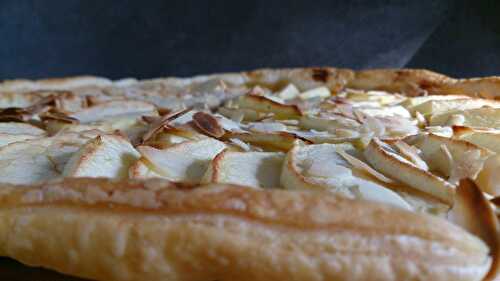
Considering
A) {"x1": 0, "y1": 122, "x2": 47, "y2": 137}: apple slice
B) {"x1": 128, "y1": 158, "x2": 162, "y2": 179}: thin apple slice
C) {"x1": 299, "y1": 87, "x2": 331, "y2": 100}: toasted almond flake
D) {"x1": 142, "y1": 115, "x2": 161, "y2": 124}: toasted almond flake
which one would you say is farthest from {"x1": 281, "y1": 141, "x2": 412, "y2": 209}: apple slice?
{"x1": 299, "y1": 87, "x2": 331, "y2": 100}: toasted almond flake

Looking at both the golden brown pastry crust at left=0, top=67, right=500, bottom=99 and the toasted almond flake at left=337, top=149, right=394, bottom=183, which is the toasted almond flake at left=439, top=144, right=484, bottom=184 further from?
the golden brown pastry crust at left=0, top=67, right=500, bottom=99

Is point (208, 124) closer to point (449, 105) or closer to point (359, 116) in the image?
point (359, 116)

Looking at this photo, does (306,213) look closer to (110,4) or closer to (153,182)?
(153,182)

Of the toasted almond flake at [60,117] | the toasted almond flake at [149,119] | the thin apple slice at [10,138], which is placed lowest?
the toasted almond flake at [60,117]

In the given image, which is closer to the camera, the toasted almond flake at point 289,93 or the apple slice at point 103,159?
the apple slice at point 103,159

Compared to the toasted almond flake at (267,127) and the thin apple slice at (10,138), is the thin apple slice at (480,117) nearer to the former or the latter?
the toasted almond flake at (267,127)

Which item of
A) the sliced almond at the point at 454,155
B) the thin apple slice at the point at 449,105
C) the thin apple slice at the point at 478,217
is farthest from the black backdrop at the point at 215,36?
the thin apple slice at the point at 478,217

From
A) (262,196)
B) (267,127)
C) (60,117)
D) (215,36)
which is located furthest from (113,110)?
(215,36)
